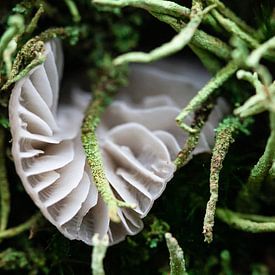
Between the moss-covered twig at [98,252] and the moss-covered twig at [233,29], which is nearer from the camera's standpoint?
the moss-covered twig at [98,252]

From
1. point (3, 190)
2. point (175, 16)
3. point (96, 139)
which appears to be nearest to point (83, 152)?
point (96, 139)

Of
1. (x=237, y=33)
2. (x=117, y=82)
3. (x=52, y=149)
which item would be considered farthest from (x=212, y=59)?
(x=52, y=149)

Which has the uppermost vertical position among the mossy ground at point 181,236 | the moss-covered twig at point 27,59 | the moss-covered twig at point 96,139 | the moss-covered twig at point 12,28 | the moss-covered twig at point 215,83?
Result: the moss-covered twig at point 12,28

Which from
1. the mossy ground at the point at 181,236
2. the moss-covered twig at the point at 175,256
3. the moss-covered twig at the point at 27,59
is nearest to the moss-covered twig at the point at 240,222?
the mossy ground at the point at 181,236

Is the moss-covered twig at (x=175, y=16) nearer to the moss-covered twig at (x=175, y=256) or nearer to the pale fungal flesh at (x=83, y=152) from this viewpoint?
the pale fungal flesh at (x=83, y=152)

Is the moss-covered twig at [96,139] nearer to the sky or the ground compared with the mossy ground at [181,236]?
nearer to the sky

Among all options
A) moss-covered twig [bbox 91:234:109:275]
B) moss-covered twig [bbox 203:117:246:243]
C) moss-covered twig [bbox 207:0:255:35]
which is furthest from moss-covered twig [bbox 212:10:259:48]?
moss-covered twig [bbox 91:234:109:275]

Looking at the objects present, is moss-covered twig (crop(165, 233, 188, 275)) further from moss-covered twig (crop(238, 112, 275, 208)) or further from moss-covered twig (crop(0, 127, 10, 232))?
moss-covered twig (crop(0, 127, 10, 232))

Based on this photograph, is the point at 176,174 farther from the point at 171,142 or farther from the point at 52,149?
the point at 52,149
